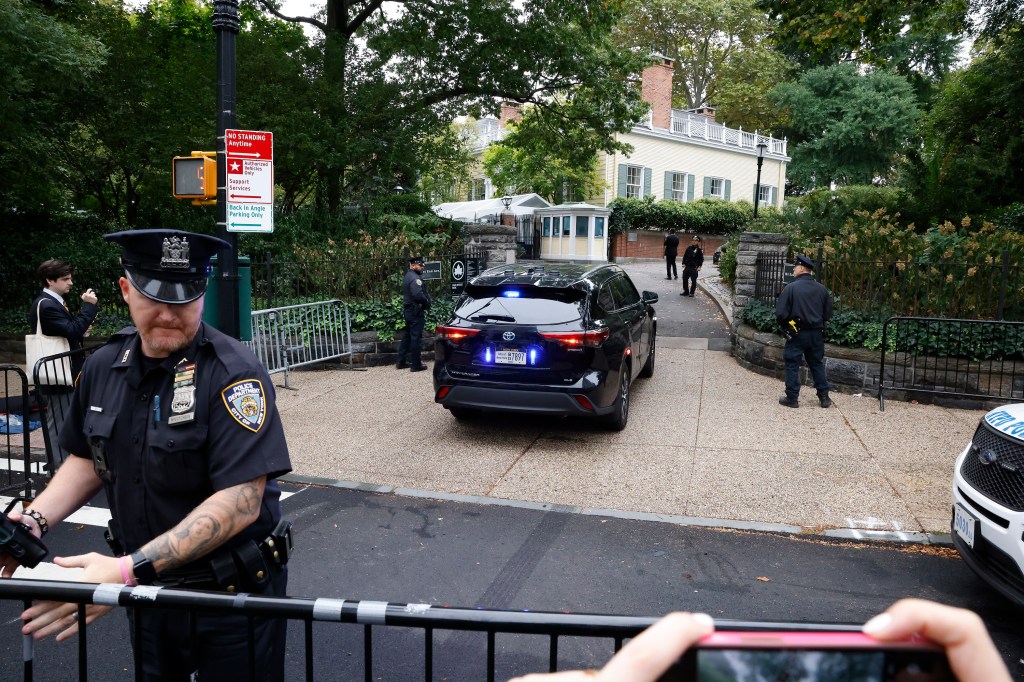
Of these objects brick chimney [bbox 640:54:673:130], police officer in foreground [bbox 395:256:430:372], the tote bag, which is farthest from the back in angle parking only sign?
brick chimney [bbox 640:54:673:130]

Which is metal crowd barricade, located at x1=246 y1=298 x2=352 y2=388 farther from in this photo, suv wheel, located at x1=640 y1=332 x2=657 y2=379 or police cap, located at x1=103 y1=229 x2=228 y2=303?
police cap, located at x1=103 y1=229 x2=228 y2=303

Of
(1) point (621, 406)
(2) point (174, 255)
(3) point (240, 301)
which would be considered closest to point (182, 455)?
(2) point (174, 255)

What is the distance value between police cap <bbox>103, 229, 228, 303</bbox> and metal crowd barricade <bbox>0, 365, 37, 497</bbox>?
14.2 ft

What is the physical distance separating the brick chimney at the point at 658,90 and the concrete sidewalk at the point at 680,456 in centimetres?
2849

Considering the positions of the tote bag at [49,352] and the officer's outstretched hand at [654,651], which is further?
the tote bag at [49,352]

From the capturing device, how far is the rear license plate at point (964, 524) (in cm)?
405

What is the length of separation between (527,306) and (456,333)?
76 cm

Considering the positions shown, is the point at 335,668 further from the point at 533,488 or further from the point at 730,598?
the point at 533,488

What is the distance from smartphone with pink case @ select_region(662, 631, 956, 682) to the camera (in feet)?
3.48

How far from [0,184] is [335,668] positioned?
45.5ft

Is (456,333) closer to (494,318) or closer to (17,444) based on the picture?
(494,318)

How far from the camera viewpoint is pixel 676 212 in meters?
33.8

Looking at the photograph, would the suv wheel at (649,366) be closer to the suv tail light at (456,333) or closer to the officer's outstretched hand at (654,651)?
the suv tail light at (456,333)

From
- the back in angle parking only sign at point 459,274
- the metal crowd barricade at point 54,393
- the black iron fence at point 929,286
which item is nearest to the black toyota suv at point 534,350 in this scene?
the metal crowd barricade at point 54,393
